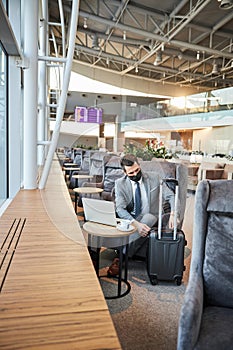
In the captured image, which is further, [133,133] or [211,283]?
[133,133]

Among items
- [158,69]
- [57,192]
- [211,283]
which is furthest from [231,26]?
[211,283]

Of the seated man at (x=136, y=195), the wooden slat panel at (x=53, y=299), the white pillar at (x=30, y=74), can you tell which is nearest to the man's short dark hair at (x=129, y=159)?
the seated man at (x=136, y=195)

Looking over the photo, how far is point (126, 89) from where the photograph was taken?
Result: 1853 cm

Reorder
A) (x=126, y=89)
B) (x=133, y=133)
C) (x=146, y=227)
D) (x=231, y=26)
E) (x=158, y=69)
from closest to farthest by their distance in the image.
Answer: (x=133, y=133), (x=146, y=227), (x=231, y=26), (x=158, y=69), (x=126, y=89)

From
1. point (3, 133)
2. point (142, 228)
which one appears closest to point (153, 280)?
point (142, 228)

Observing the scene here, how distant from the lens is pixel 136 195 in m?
2.20

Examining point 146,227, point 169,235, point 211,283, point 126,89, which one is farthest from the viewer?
point 126,89

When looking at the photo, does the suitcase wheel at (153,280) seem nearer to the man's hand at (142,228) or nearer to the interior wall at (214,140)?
the man's hand at (142,228)

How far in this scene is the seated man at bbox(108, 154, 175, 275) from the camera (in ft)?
6.99

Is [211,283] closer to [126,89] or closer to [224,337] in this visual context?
[224,337]

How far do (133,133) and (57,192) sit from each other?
1523 mm

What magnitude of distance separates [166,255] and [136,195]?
0.96m

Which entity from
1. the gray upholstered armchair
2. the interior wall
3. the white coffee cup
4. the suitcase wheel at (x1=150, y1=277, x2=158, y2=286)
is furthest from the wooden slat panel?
the interior wall

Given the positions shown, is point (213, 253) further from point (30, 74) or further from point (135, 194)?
point (30, 74)
